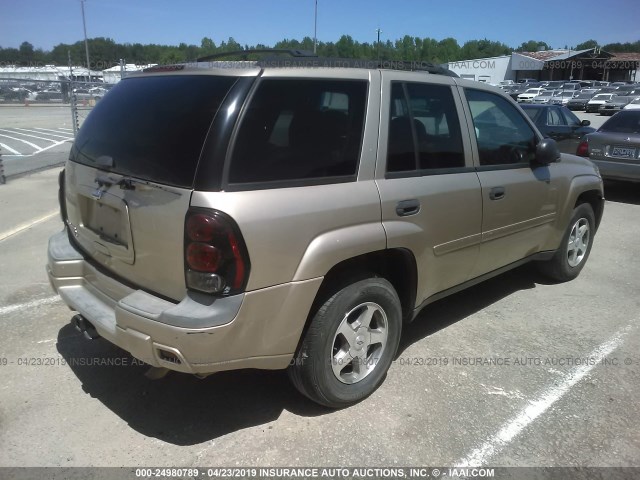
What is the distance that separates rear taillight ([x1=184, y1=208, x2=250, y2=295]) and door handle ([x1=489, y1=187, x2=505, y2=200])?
206 centimetres

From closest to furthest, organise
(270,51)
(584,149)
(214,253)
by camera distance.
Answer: (214,253), (270,51), (584,149)

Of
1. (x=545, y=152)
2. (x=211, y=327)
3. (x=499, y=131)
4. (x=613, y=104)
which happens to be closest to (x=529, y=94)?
(x=613, y=104)

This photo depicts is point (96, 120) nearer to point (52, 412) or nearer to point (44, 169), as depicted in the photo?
point (52, 412)

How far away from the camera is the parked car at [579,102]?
37844mm

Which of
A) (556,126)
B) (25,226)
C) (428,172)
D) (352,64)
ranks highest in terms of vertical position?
(352,64)

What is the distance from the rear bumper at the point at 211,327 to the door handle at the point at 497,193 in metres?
1.70

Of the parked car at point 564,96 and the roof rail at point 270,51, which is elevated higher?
the roof rail at point 270,51

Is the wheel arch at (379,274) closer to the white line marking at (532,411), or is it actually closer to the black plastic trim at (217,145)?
the black plastic trim at (217,145)

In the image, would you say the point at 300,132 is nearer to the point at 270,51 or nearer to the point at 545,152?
the point at 270,51

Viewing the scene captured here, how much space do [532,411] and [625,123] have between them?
7998mm

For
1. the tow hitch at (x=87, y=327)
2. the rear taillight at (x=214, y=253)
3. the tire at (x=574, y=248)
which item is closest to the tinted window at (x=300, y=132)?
the rear taillight at (x=214, y=253)

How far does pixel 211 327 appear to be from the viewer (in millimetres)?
2297

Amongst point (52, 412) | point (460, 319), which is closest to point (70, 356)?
point (52, 412)

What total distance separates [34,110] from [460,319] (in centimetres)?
3223
